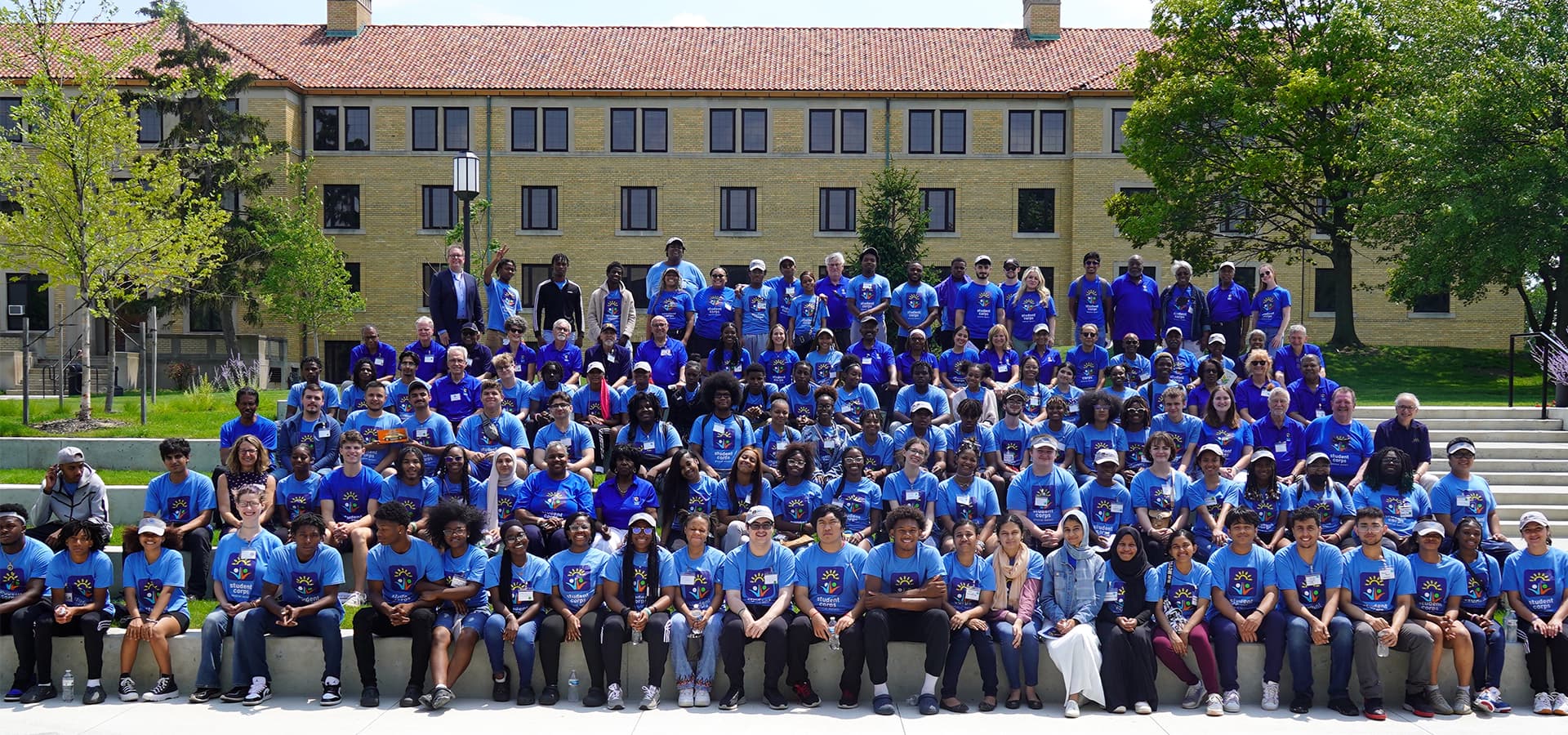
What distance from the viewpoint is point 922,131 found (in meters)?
45.2

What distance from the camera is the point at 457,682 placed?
9398mm

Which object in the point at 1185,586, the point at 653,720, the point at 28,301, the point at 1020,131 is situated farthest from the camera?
the point at 1020,131

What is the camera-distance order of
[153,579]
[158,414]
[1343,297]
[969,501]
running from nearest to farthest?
1. [153,579]
2. [969,501]
3. [158,414]
4. [1343,297]

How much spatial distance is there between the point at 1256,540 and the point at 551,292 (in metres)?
8.98

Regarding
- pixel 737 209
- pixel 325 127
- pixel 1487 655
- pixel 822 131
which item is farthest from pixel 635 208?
pixel 1487 655

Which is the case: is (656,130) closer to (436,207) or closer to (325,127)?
(436,207)

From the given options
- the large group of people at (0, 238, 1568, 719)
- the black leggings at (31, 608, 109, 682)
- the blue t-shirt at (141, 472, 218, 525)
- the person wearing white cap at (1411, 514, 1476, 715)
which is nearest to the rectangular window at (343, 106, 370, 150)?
the large group of people at (0, 238, 1568, 719)

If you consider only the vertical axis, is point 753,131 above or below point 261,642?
above

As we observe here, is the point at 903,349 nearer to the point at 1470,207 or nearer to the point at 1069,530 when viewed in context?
the point at 1069,530

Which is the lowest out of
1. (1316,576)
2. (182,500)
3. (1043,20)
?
(1316,576)

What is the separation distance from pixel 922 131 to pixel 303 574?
37.9 m

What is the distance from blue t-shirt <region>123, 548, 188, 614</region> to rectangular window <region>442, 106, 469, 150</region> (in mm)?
36529

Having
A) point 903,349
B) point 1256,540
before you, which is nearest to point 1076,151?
point 903,349

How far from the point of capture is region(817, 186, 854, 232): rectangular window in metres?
45.1
